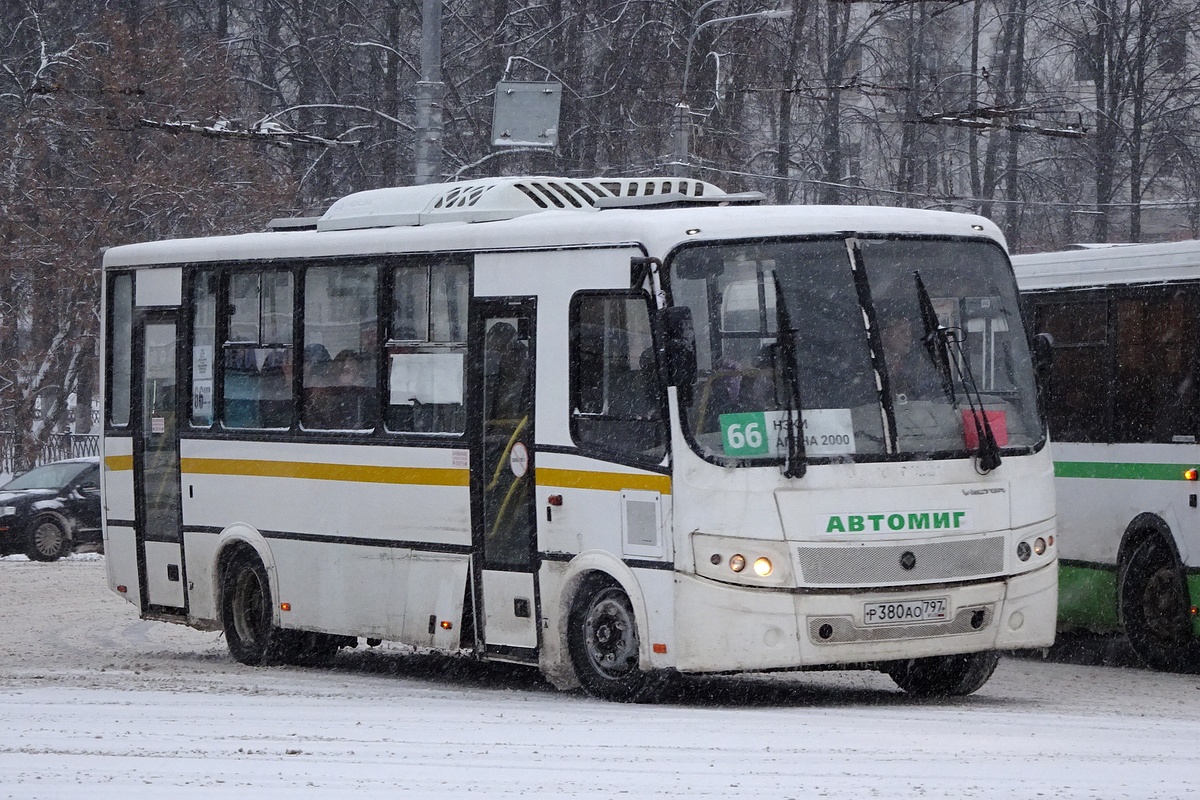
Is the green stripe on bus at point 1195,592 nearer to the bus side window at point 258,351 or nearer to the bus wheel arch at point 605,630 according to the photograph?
the bus wheel arch at point 605,630

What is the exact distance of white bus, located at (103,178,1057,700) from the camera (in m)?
10.6

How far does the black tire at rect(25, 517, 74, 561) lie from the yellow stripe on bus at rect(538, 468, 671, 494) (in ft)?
58.8

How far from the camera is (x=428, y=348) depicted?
12.6 m

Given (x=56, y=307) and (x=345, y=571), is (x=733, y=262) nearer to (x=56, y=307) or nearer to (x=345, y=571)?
(x=345, y=571)

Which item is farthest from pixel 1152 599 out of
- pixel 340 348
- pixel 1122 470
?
pixel 340 348

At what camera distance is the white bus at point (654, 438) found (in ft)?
34.9

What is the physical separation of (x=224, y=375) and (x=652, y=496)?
186 inches

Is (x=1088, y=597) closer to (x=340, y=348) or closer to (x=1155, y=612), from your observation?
(x=1155, y=612)

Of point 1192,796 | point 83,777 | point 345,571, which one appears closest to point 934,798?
point 1192,796

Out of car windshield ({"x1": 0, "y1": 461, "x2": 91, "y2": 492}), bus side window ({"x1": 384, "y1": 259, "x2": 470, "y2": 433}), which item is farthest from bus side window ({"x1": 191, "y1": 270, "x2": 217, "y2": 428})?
car windshield ({"x1": 0, "y1": 461, "x2": 91, "y2": 492})

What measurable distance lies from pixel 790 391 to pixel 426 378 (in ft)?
9.22

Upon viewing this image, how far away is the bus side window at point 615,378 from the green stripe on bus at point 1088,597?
4.55 meters

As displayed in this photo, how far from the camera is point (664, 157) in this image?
34219 millimetres

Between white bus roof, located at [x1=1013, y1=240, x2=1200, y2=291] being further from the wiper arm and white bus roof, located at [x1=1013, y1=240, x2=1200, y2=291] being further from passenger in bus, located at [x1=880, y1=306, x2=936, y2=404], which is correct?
Answer: passenger in bus, located at [x1=880, y1=306, x2=936, y2=404]
